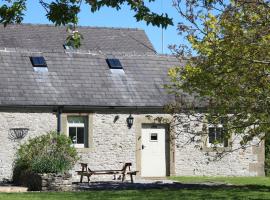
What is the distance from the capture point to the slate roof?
23.3 meters

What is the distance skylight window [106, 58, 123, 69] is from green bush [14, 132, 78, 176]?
5.89 m

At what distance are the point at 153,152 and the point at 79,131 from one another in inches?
119

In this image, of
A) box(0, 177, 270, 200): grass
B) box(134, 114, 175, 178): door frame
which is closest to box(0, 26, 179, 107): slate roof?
box(134, 114, 175, 178): door frame

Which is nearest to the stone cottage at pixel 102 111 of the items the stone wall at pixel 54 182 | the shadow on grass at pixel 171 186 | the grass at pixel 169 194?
the shadow on grass at pixel 171 186

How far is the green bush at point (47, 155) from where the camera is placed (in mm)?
18969

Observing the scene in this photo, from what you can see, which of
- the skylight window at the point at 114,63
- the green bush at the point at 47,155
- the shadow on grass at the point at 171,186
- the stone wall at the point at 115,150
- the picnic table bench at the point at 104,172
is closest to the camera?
the green bush at the point at 47,155

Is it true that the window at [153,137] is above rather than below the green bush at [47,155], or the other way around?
above

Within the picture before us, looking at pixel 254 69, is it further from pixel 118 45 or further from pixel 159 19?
pixel 118 45

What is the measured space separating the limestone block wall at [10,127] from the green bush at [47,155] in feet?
4.37

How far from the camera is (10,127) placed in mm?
22594

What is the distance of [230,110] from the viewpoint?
15680 millimetres

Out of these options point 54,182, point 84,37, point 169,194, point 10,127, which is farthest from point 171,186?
point 84,37

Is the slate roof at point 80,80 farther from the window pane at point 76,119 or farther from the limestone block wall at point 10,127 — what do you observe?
the window pane at point 76,119

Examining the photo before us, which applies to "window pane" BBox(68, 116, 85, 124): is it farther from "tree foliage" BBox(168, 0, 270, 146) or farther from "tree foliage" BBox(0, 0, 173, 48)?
"tree foliage" BBox(0, 0, 173, 48)
